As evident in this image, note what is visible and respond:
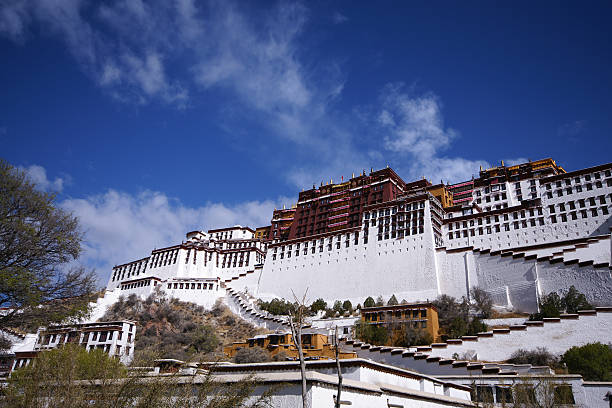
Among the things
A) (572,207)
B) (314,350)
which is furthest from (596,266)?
(314,350)

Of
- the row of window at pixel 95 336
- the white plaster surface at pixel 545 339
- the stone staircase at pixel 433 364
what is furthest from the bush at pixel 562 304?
the row of window at pixel 95 336

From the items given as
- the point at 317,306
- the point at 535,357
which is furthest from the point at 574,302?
the point at 317,306

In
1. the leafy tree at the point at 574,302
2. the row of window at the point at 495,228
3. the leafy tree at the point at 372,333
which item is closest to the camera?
the leafy tree at the point at 574,302

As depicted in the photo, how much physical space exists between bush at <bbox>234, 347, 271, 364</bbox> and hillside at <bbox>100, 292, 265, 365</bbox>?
12.1m

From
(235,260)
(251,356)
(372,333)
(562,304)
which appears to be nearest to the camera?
(251,356)

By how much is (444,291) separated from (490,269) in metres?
5.55

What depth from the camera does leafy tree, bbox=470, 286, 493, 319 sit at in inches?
1668

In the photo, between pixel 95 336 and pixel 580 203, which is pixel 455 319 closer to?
pixel 580 203

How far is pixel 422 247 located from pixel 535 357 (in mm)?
24275

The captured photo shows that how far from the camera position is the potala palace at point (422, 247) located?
45.3m

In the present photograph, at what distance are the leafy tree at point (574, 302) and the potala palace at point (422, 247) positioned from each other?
4.68ft

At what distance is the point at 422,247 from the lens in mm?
54656

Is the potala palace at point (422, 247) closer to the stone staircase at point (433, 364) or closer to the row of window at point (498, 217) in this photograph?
Answer: the row of window at point (498, 217)

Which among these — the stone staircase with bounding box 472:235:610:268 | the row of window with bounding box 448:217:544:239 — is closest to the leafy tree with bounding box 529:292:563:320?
the stone staircase with bounding box 472:235:610:268
